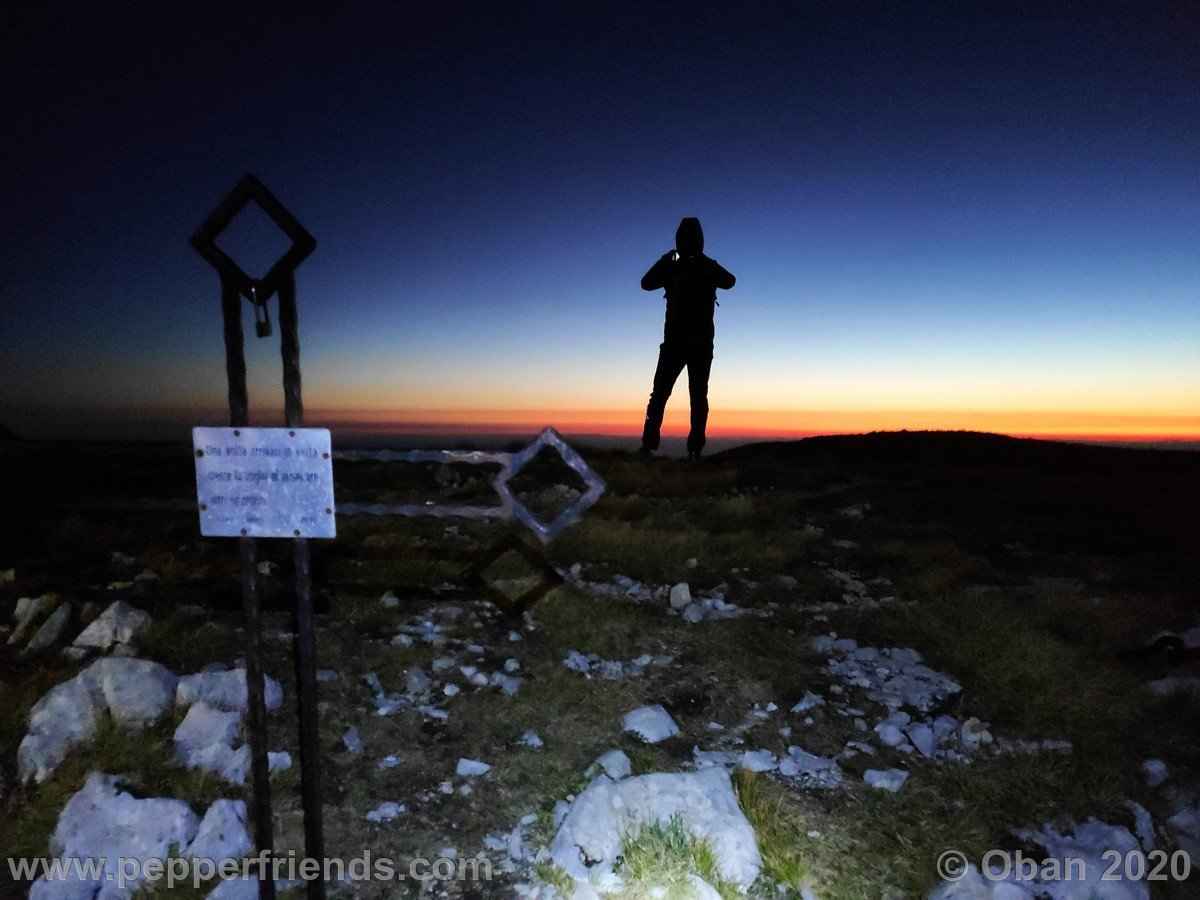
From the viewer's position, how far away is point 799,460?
1750 centimetres

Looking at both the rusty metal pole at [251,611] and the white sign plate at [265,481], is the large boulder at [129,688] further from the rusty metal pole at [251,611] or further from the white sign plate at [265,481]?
the white sign plate at [265,481]

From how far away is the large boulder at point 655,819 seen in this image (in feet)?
10.9

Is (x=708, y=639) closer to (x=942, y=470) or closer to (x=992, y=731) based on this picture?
(x=992, y=731)

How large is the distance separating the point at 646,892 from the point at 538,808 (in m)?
0.93

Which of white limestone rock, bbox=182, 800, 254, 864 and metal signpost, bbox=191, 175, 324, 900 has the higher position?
metal signpost, bbox=191, 175, 324, 900

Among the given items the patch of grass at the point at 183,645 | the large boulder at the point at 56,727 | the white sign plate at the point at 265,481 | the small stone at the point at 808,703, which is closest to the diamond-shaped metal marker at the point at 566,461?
the white sign plate at the point at 265,481

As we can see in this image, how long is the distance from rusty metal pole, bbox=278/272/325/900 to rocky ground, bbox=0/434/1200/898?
1.69 feet

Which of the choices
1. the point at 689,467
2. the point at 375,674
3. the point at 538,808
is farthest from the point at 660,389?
the point at 538,808

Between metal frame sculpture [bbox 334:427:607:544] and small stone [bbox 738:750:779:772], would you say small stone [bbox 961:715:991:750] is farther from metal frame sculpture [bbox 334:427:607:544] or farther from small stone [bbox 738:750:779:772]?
metal frame sculpture [bbox 334:427:607:544]

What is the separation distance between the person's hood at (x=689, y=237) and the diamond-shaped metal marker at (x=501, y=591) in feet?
19.4

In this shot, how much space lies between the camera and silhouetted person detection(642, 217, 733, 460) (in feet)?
35.8

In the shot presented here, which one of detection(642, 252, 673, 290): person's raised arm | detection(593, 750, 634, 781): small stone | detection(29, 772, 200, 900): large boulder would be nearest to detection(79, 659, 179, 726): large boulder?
detection(29, 772, 200, 900): large boulder

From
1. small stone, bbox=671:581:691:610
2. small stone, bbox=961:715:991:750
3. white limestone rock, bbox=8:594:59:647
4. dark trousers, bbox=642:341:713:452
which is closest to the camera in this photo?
small stone, bbox=961:715:991:750

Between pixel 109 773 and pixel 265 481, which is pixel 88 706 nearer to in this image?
pixel 109 773
